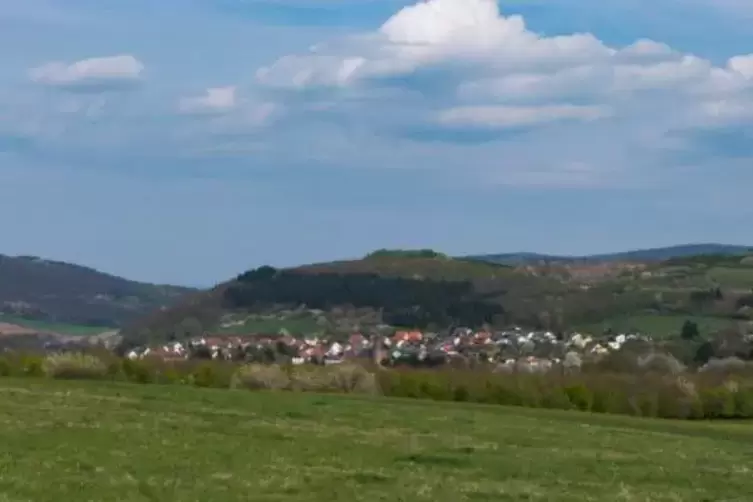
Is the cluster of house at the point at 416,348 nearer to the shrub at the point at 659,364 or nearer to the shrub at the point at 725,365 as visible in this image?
the shrub at the point at 659,364

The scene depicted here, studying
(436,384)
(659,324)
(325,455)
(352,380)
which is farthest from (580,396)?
(659,324)

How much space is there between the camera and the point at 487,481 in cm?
1351

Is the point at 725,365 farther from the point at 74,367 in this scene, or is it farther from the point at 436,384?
the point at 74,367

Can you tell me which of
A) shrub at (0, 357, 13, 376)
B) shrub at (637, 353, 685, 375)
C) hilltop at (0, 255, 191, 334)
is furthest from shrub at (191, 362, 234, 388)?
hilltop at (0, 255, 191, 334)

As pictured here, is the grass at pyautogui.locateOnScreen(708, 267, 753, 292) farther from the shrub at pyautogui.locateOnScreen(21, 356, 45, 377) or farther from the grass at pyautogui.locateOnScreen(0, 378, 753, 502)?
the grass at pyautogui.locateOnScreen(0, 378, 753, 502)

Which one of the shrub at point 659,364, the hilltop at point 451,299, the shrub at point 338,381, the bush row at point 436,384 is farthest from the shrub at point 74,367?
the hilltop at point 451,299

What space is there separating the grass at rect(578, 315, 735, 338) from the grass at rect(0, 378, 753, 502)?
3694cm

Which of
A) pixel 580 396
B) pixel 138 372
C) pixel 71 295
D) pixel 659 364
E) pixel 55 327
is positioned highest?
pixel 71 295

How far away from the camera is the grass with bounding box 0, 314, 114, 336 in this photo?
63200mm

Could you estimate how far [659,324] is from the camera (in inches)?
2486

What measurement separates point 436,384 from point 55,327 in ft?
128

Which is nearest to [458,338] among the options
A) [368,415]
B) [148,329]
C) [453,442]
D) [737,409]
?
[148,329]

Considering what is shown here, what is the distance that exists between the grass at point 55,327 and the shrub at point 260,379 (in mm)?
30793

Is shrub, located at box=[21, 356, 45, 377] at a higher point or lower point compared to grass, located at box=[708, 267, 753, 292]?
lower
